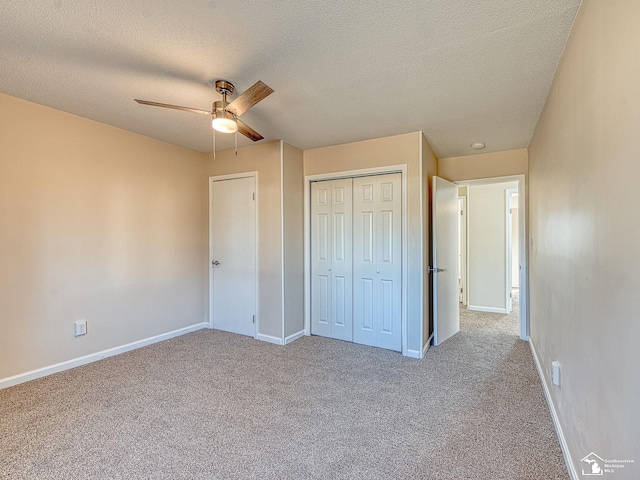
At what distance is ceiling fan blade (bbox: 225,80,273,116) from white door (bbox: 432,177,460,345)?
7.37 feet

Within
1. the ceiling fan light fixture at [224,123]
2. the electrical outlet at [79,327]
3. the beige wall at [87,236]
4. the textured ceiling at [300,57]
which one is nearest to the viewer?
the textured ceiling at [300,57]

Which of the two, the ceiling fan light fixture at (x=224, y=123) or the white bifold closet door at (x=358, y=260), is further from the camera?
the white bifold closet door at (x=358, y=260)

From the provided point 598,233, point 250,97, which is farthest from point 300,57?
point 598,233

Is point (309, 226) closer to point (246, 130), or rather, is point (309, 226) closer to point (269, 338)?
point (269, 338)

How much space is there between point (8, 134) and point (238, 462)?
3014 millimetres

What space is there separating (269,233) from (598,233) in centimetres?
301

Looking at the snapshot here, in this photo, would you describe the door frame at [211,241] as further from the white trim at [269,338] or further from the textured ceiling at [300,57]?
the textured ceiling at [300,57]

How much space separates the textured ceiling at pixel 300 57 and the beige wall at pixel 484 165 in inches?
40.6

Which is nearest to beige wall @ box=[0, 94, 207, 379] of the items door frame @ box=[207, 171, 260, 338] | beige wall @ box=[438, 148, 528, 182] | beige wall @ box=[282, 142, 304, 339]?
door frame @ box=[207, 171, 260, 338]

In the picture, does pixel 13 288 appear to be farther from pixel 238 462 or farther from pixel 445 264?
pixel 445 264

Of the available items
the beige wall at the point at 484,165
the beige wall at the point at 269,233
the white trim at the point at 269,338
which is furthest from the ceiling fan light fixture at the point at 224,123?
the beige wall at the point at 484,165

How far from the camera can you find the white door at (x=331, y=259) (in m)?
3.74

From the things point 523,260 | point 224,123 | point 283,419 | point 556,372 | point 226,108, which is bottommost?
point 283,419

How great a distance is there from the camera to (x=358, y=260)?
367 centimetres
